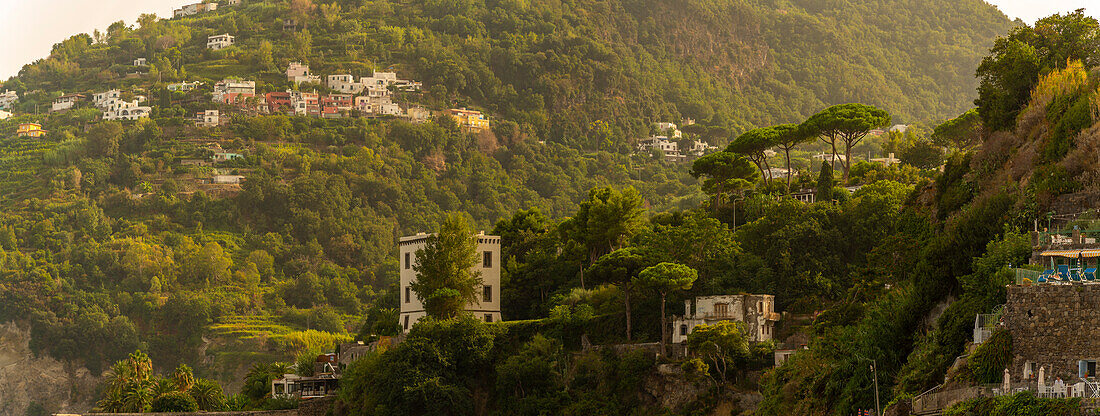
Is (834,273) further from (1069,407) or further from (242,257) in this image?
(242,257)

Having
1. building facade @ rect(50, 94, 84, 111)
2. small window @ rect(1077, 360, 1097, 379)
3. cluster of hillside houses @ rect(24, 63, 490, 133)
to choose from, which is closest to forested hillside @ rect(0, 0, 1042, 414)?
building facade @ rect(50, 94, 84, 111)

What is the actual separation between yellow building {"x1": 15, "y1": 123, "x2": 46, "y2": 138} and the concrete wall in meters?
173

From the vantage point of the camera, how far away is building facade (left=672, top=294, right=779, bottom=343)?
60.7 meters

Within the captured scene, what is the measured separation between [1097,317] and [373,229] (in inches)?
5164

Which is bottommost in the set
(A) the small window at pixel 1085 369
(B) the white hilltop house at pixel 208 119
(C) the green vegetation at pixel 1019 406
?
(C) the green vegetation at pixel 1019 406

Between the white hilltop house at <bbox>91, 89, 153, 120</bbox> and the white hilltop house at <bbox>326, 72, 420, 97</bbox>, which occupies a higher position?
the white hilltop house at <bbox>326, 72, 420, 97</bbox>

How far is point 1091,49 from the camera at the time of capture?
161 ft

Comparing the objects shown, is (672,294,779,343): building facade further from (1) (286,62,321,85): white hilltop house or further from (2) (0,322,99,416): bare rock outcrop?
(1) (286,62,321,85): white hilltop house

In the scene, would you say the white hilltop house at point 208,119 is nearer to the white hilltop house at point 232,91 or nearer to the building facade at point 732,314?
the white hilltop house at point 232,91

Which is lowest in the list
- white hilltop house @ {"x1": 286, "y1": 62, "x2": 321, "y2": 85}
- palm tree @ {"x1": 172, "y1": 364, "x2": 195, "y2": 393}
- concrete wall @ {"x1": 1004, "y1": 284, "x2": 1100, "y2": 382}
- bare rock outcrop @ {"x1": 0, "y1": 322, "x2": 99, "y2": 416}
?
bare rock outcrop @ {"x1": 0, "y1": 322, "x2": 99, "y2": 416}

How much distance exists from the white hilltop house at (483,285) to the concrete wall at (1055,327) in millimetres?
43926

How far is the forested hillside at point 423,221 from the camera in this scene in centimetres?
6400

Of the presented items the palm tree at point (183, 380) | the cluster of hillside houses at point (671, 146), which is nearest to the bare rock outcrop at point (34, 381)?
the palm tree at point (183, 380)

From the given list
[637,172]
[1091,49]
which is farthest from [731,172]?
[637,172]
